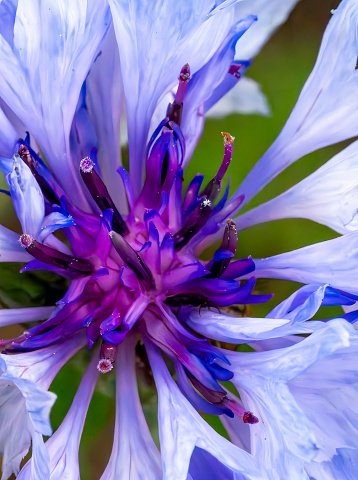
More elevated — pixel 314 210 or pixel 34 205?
pixel 314 210

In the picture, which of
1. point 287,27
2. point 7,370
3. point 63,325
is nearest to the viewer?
point 7,370

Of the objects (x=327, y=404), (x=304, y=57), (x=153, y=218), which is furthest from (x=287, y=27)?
(x=327, y=404)

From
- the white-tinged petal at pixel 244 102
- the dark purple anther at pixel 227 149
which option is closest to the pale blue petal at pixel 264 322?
the dark purple anther at pixel 227 149

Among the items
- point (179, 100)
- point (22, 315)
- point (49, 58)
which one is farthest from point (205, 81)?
point (22, 315)

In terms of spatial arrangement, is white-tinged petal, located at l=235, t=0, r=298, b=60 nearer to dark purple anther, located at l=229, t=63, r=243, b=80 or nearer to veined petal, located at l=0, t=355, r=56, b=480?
dark purple anther, located at l=229, t=63, r=243, b=80

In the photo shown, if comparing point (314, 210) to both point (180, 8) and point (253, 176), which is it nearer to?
point (253, 176)

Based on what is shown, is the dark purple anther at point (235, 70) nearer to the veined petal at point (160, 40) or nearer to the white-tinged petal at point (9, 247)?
the veined petal at point (160, 40)

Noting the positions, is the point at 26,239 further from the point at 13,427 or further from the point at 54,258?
the point at 13,427
